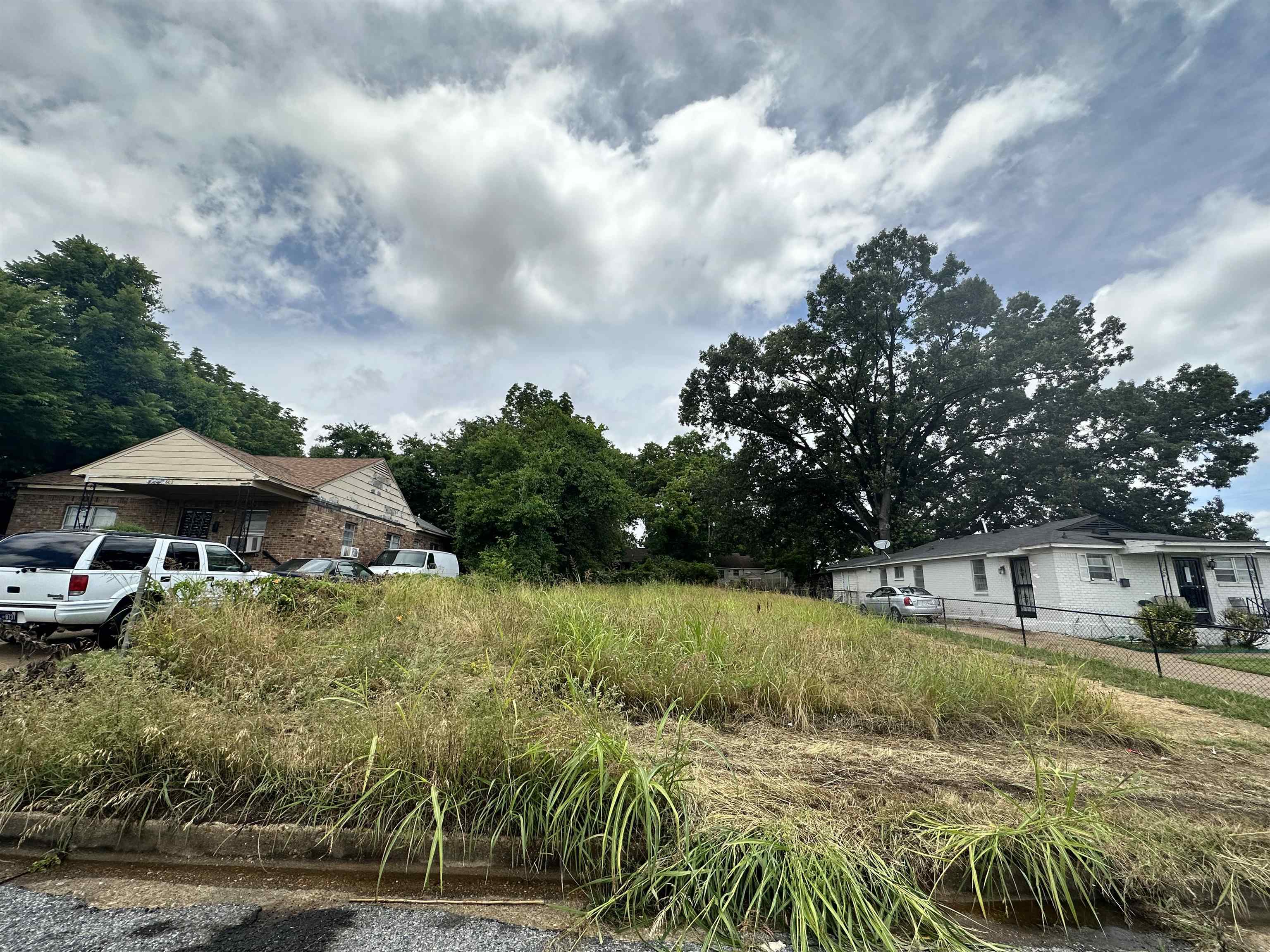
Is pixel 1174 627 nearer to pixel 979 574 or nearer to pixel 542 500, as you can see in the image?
pixel 979 574

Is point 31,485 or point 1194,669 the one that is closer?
point 1194,669

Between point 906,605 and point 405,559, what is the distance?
15237 mm

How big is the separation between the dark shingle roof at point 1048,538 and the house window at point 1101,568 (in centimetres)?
45

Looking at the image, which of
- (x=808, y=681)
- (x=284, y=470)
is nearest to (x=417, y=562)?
(x=284, y=470)

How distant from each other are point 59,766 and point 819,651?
5.72m

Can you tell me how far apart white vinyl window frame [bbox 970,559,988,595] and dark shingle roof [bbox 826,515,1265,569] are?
0.50m

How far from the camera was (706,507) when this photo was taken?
2898cm

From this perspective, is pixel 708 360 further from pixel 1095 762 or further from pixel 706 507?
pixel 1095 762

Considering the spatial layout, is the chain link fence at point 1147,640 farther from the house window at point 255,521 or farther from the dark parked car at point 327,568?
the house window at point 255,521

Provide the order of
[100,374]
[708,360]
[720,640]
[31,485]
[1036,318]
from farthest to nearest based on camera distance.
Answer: [708,360]
[1036,318]
[100,374]
[31,485]
[720,640]

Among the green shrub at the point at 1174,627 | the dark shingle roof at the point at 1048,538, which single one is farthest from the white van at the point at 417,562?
the green shrub at the point at 1174,627

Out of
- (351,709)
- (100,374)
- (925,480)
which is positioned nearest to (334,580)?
(351,709)

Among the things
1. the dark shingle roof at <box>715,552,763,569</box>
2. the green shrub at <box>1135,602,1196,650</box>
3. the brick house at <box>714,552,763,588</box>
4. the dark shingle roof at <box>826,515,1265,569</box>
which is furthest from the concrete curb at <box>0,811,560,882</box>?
the dark shingle roof at <box>715,552,763,569</box>

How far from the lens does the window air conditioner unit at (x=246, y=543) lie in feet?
45.8
